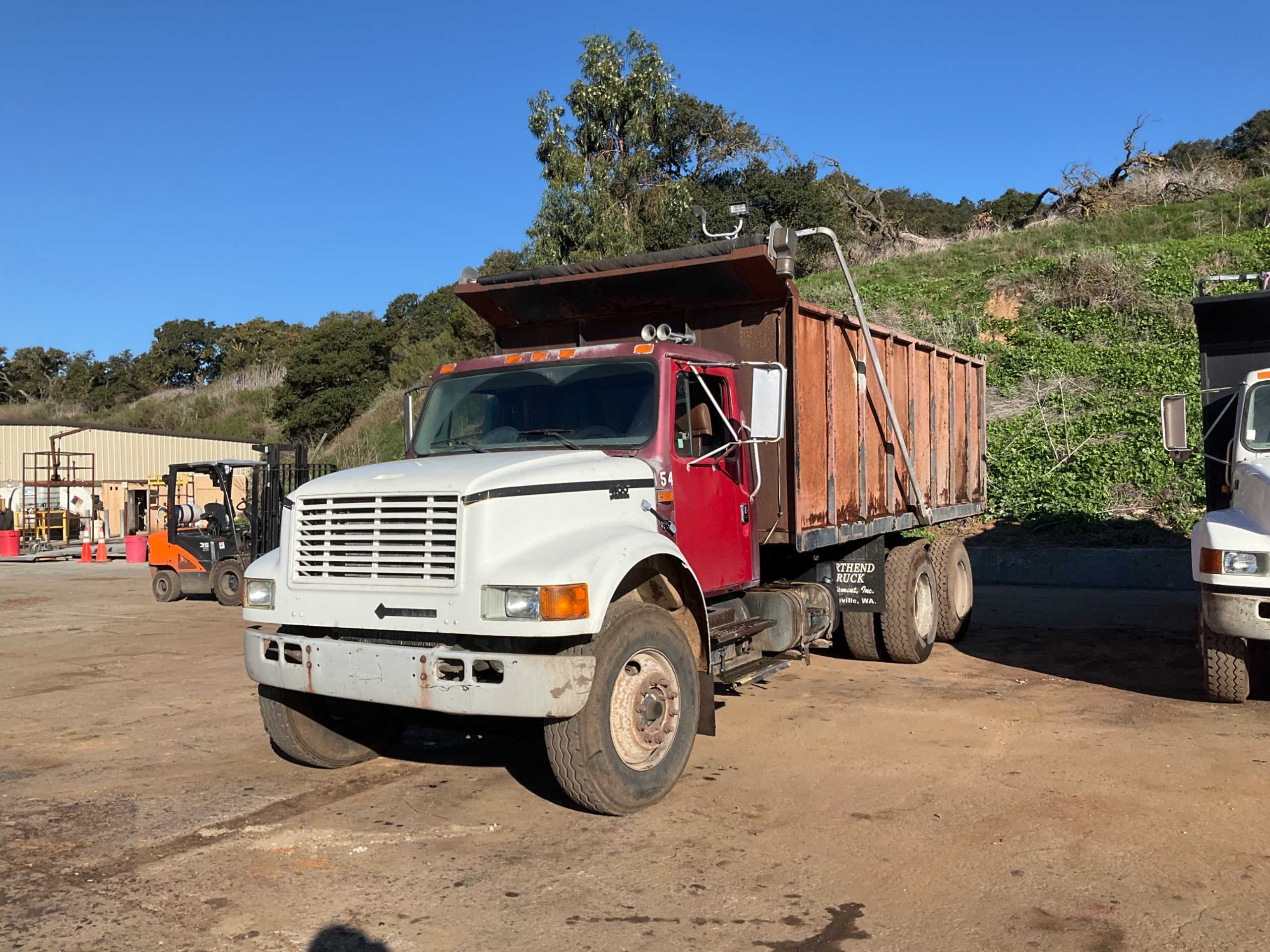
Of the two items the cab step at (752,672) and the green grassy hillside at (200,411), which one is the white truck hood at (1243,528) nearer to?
the cab step at (752,672)

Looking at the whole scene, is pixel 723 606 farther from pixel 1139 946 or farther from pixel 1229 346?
pixel 1229 346

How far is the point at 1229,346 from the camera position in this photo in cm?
900

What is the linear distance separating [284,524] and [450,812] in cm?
175

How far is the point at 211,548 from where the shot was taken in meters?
17.0

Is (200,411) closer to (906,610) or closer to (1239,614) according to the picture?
(906,610)

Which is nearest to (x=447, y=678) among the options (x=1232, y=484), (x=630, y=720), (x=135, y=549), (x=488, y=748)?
(x=630, y=720)

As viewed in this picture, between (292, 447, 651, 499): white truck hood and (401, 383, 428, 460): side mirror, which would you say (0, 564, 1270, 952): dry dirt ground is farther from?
(401, 383, 428, 460): side mirror

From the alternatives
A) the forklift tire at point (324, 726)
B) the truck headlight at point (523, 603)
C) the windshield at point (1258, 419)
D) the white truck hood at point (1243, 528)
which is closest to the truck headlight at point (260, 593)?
the forklift tire at point (324, 726)

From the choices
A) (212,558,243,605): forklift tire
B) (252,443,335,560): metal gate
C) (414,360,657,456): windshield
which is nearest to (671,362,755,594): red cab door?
(414,360,657,456): windshield

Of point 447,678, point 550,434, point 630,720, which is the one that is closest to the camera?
point 447,678

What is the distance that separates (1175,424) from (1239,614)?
72.0 inches

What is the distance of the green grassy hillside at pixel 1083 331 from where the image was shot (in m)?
18.8

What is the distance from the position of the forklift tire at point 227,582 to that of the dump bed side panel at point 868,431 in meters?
10.8

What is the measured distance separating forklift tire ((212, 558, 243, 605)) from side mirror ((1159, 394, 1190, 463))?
13.1 meters
